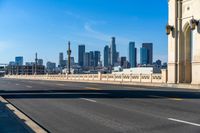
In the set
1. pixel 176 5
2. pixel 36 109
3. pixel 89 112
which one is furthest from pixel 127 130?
pixel 176 5

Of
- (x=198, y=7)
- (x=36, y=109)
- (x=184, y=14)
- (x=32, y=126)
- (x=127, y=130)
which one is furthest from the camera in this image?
(x=184, y=14)

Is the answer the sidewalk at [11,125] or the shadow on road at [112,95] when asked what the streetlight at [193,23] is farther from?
the sidewalk at [11,125]

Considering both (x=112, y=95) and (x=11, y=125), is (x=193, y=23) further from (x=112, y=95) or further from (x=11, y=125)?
(x=11, y=125)

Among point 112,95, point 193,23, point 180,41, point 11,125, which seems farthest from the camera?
point 180,41

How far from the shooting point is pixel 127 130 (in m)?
11.0

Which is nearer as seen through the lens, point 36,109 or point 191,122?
point 191,122

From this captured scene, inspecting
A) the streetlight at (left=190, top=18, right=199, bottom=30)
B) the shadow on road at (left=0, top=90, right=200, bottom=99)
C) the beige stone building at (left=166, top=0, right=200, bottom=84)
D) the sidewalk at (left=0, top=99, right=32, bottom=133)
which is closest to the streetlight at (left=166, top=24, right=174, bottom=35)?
the beige stone building at (left=166, top=0, right=200, bottom=84)

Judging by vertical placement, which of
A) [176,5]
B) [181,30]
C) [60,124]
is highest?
[176,5]

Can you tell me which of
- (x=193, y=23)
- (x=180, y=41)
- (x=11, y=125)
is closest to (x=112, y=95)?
(x=11, y=125)

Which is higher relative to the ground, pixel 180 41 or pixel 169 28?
pixel 169 28

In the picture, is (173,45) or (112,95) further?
(173,45)

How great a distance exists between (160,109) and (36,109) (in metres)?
5.26

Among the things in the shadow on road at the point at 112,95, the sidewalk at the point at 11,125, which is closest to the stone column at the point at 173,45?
the shadow on road at the point at 112,95

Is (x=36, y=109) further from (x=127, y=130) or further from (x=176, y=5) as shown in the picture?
(x=176, y=5)
